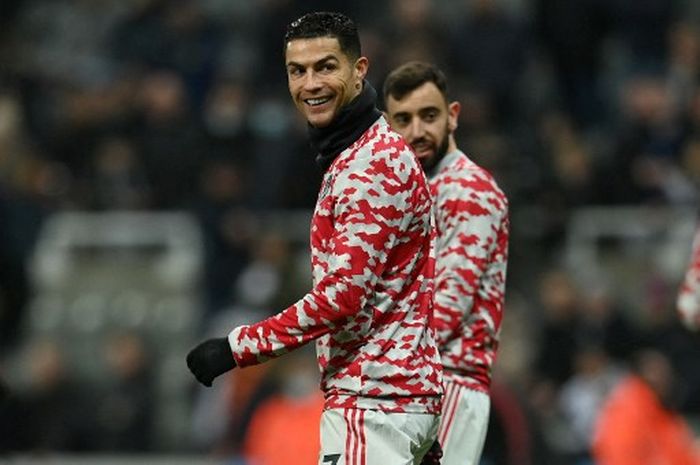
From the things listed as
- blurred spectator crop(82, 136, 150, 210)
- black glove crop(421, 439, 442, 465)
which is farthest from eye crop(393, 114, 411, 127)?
blurred spectator crop(82, 136, 150, 210)

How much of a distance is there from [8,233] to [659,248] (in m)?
5.47

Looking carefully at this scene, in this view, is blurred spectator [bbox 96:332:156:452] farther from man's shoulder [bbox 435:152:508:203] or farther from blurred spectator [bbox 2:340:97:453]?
man's shoulder [bbox 435:152:508:203]

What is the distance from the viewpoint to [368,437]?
5.62 metres

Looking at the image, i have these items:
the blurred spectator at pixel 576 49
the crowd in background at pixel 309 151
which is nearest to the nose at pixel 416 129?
the crowd in background at pixel 309 151

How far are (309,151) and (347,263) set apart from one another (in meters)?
8.59

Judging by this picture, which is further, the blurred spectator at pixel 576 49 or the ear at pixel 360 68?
the blurred spectator at pixel 576 49

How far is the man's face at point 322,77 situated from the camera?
568cm

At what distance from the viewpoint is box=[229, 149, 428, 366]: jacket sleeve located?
552 cm

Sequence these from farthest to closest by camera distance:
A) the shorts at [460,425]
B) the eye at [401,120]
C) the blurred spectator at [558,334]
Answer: the blurred spectator at [558,334] → the eye at [401,120] → the shorts at [460,425]

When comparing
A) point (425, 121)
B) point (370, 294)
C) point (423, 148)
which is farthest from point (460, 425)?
point (370, 294)

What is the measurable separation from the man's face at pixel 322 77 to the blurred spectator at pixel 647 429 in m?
7.07

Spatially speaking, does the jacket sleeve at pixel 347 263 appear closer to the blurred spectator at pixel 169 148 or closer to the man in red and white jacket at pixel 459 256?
the man in red and white jacket at pixel 459 256

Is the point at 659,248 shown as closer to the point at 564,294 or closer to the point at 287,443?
the point at 564,294

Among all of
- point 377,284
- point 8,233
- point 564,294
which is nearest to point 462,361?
point 377,284
